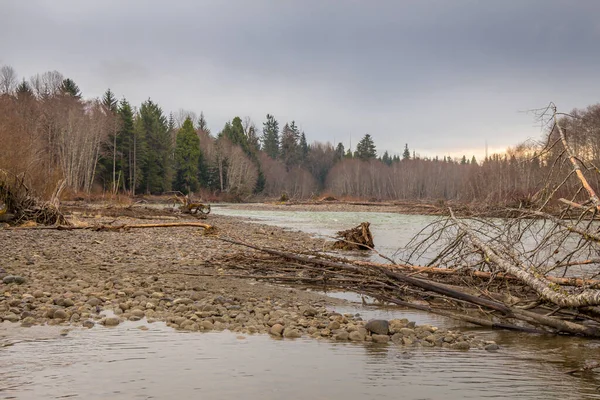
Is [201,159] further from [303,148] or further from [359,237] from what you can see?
[359,237]

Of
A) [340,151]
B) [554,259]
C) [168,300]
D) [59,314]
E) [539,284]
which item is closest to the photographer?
[59,314]

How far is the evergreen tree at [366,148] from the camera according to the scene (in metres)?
123

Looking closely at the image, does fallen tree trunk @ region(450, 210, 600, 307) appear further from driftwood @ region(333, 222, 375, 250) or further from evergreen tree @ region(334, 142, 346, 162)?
evergreen tree @ region(334, 142, 346, 162)

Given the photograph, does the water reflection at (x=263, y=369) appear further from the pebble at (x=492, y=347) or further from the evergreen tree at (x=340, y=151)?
the evergreen tree at (x=340, y=151)

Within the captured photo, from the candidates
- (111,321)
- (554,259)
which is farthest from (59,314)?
(554,259)

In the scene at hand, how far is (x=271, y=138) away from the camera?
129375mm

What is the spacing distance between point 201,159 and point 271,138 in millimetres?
47646

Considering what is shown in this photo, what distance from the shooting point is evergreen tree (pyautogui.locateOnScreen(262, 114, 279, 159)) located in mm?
127731

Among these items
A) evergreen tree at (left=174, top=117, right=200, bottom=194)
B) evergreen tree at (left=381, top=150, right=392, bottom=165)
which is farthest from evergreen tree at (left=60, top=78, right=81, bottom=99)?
evergreen tree at (left=381, top=150, right=392, bottom=165)

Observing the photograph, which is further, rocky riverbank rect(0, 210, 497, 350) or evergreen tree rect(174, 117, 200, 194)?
evergreen tree rect(174, 117, 200, 194)

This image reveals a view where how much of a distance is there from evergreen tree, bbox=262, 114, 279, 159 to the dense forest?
0.26 metres

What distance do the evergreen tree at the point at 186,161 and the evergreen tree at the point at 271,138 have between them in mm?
48102

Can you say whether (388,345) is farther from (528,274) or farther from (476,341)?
(528,274)

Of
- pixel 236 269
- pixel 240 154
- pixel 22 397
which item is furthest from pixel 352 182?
pixel 22 397
